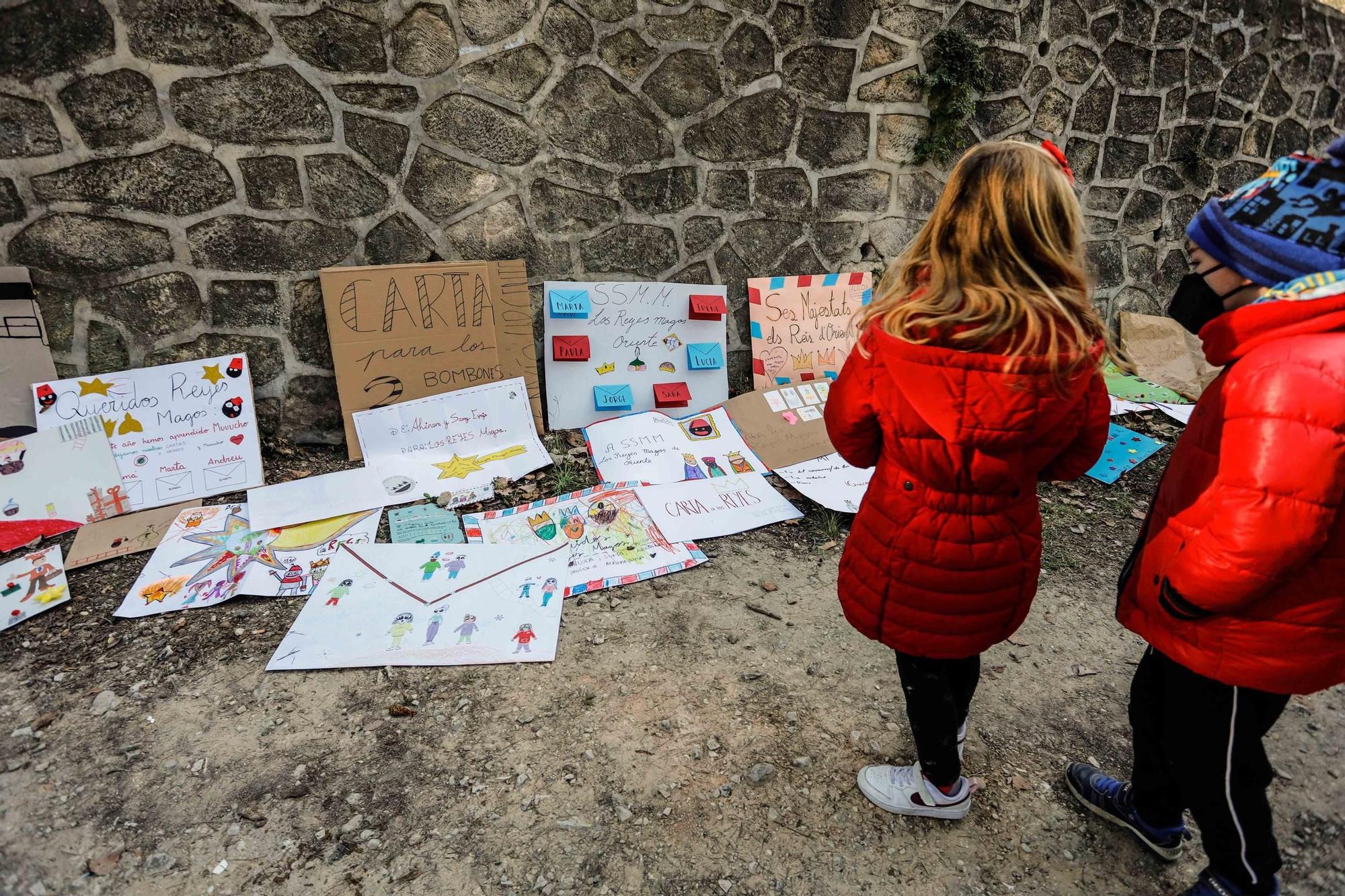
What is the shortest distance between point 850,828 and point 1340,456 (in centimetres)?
122

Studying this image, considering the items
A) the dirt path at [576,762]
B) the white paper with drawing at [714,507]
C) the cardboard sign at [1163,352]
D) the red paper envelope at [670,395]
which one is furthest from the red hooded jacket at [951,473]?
the cardboard sign at [1163,352]

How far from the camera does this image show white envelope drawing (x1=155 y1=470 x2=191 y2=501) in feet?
9.22

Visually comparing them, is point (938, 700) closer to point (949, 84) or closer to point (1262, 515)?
point (1262, 515)

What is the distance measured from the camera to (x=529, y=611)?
2.32 meters

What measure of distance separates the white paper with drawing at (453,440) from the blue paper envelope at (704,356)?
850 mm

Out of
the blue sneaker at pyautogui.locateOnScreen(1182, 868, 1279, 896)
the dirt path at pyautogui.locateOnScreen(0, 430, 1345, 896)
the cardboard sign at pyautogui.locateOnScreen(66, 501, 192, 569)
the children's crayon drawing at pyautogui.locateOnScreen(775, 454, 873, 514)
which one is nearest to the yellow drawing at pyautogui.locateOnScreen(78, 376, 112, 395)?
the cardboard sign at pyautogui.locateOnScreen(66, 501, 192, 569)

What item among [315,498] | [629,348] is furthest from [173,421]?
[629,348]

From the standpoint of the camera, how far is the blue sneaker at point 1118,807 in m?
1.59

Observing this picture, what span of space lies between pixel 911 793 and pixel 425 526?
193 centimetres

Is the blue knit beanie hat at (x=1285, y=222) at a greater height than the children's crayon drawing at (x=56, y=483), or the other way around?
the blue knit beanie hat at (x=1285, y=222)

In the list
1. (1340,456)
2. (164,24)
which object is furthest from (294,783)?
(164,24)

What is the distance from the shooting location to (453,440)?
3184 millimetres

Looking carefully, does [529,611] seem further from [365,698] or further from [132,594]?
[132,594]

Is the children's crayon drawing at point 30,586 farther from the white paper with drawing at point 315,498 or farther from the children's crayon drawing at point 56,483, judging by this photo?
the white paper with drawing at point 315,498
